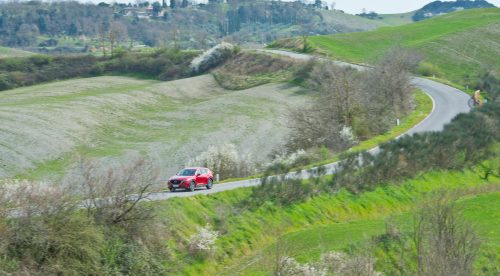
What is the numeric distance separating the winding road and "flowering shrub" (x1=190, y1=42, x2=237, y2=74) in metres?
8.20

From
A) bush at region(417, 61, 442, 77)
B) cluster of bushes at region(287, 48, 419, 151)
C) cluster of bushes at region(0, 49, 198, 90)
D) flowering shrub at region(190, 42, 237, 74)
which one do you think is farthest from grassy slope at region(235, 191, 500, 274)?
cluster of bushes at region(0, 49, 198, 90)

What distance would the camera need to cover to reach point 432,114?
72000 mm

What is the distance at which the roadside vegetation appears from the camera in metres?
109

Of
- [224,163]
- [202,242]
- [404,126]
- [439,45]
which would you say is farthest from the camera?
[439,45]

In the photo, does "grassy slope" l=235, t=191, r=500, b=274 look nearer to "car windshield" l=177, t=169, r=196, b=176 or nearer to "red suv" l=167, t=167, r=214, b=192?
"red suv" l=167, t=167, r=214, b=192

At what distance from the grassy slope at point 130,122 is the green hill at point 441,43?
24.5m

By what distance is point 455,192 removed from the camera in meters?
42.7

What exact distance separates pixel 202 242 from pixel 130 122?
49.5m

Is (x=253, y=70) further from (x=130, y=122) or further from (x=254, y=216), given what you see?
(x=254, y=216)

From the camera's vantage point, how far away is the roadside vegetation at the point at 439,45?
10881cm

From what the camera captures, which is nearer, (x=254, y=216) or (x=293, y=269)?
(x=293, y=269)

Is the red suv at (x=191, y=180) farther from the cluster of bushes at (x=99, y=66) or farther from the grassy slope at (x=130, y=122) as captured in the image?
the cluster of bushes at (x=99, y=66)

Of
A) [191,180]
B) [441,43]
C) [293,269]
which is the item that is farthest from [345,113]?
[441,43]

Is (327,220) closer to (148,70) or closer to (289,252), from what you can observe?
(289,252)
